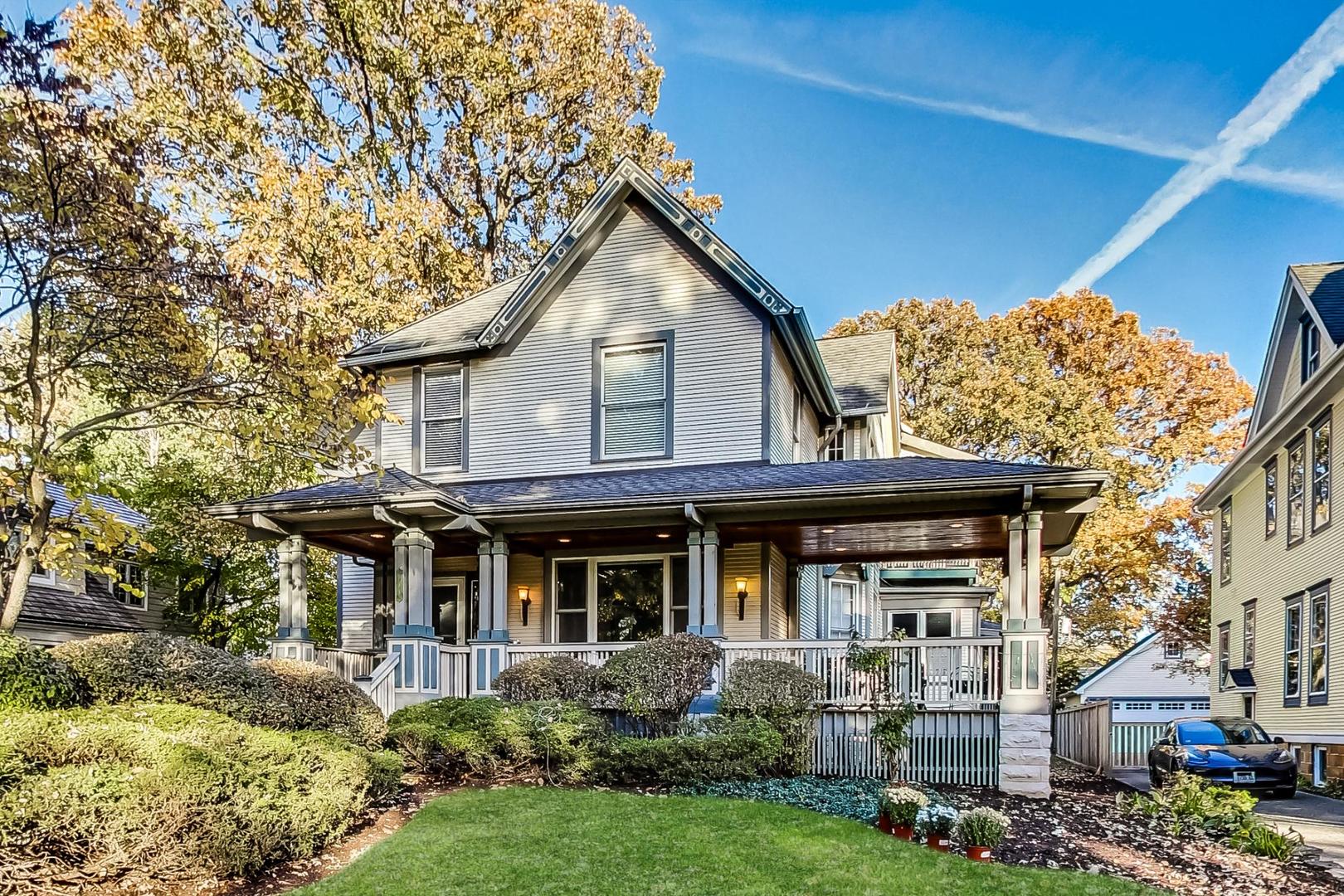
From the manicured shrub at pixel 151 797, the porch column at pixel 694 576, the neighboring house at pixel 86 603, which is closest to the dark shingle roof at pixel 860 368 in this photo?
the porch column at pixel 694 576

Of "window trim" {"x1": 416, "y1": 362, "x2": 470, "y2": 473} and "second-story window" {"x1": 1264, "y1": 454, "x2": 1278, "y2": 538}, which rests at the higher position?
"window trim" {"x1": 416, "y1": 362, "x2": 470, "y2": 473}

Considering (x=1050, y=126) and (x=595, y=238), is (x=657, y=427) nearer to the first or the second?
(x=595, y=238)

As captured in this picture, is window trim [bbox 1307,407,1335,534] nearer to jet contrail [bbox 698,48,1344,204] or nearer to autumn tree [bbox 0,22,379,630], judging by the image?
jet contrail [bbox 698,48,1344,204]

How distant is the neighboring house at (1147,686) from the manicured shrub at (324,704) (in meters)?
29.0

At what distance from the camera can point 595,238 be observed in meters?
14.7

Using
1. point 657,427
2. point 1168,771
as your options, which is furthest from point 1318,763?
point 657,427

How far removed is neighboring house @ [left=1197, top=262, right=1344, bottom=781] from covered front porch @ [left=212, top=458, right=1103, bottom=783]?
16.3 ft

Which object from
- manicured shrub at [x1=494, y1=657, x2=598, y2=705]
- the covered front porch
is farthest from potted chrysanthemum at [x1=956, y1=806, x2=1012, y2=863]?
manicured shrub at [x1=494, y1=657, x2=598, y2=705]

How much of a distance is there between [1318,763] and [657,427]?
11838 mm

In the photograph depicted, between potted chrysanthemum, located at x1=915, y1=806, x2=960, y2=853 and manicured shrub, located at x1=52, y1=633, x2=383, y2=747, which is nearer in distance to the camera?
manicured shrub, located at x1=52, y1=633, x2=383, y2=747

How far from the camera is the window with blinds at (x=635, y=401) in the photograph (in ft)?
46.4

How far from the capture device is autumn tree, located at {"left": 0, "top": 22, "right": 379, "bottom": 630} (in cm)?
736

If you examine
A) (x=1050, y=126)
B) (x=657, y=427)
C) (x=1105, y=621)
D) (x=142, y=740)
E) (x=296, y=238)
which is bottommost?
(x=1105, y=621)

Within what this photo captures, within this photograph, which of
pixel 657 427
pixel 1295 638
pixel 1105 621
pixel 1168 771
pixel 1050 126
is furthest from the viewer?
pixel 1105 621
